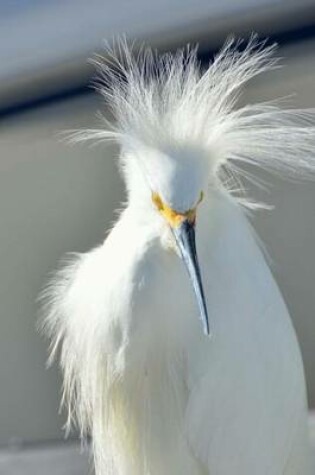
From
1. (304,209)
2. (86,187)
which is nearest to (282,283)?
(304,209)

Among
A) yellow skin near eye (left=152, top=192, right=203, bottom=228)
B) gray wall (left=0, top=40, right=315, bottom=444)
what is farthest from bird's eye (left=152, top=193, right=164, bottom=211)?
gray wall (left=0, top=40, right=315, bottom=444)

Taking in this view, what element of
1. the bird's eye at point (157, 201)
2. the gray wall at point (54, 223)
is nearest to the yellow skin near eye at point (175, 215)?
the bird's eye at point (157, 201)

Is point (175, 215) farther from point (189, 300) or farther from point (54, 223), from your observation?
point (54, 223)

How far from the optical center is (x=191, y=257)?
5.25 ft

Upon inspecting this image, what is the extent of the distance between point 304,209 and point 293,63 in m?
0.28

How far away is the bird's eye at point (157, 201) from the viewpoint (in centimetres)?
167

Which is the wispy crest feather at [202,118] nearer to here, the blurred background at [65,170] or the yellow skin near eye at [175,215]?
the yellow skin near eye at [175,215]

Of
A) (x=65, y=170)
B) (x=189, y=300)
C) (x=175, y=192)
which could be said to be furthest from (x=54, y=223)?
(x=175, y=192)

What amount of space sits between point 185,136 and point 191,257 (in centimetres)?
19

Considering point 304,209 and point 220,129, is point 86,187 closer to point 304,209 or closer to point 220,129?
point 304,209

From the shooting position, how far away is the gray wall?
2447 mm

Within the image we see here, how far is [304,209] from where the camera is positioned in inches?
98.0

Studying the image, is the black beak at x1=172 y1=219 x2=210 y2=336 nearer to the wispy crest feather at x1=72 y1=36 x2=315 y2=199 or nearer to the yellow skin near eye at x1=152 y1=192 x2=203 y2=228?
the yellow skin near eye at x1=152 y1=192 x2=203 y2=228

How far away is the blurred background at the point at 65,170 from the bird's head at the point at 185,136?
1.78ft
